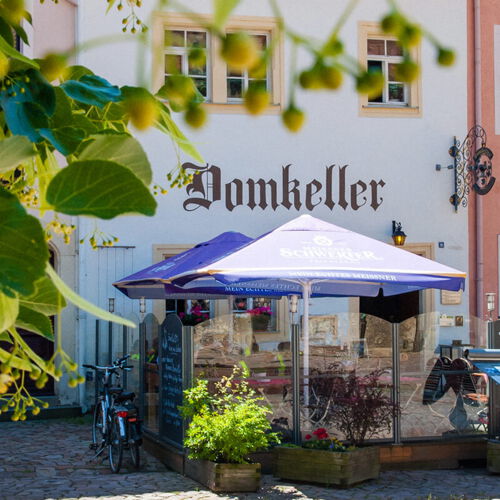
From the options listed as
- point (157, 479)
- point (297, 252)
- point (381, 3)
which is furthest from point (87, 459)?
point (381, 3)

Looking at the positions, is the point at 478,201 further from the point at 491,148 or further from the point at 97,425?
the point at 97,425

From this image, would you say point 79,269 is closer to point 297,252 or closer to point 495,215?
point 297,252

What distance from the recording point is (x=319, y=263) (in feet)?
27.5

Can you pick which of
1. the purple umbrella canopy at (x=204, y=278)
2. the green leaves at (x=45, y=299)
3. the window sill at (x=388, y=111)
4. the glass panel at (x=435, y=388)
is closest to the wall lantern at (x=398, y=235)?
the window sill at (x=388, y=111)

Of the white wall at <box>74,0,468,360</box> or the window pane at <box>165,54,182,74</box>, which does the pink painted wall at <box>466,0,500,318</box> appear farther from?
the window pane at <box>165,54,182,74</box>

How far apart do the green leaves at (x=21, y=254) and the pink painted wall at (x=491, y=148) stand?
47.1 feet

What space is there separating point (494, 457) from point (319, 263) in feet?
8.03

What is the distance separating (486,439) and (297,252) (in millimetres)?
2625

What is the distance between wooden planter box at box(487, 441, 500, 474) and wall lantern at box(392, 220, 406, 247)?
18.3 ft

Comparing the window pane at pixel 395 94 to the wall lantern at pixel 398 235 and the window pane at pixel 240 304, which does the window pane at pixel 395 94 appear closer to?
the wall lantern at pixel 398 235

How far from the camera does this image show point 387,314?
1576 centimetres

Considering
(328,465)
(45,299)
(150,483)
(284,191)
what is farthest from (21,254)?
(284,191)

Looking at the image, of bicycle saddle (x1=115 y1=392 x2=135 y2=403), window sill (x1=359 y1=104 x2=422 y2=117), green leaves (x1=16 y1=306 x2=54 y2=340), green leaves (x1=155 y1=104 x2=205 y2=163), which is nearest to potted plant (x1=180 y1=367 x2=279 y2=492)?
bicycle saddle (x1=115 y1=392 x2=135 y2=403)

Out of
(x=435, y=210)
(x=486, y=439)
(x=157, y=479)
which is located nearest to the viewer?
(x=157, y=479)
